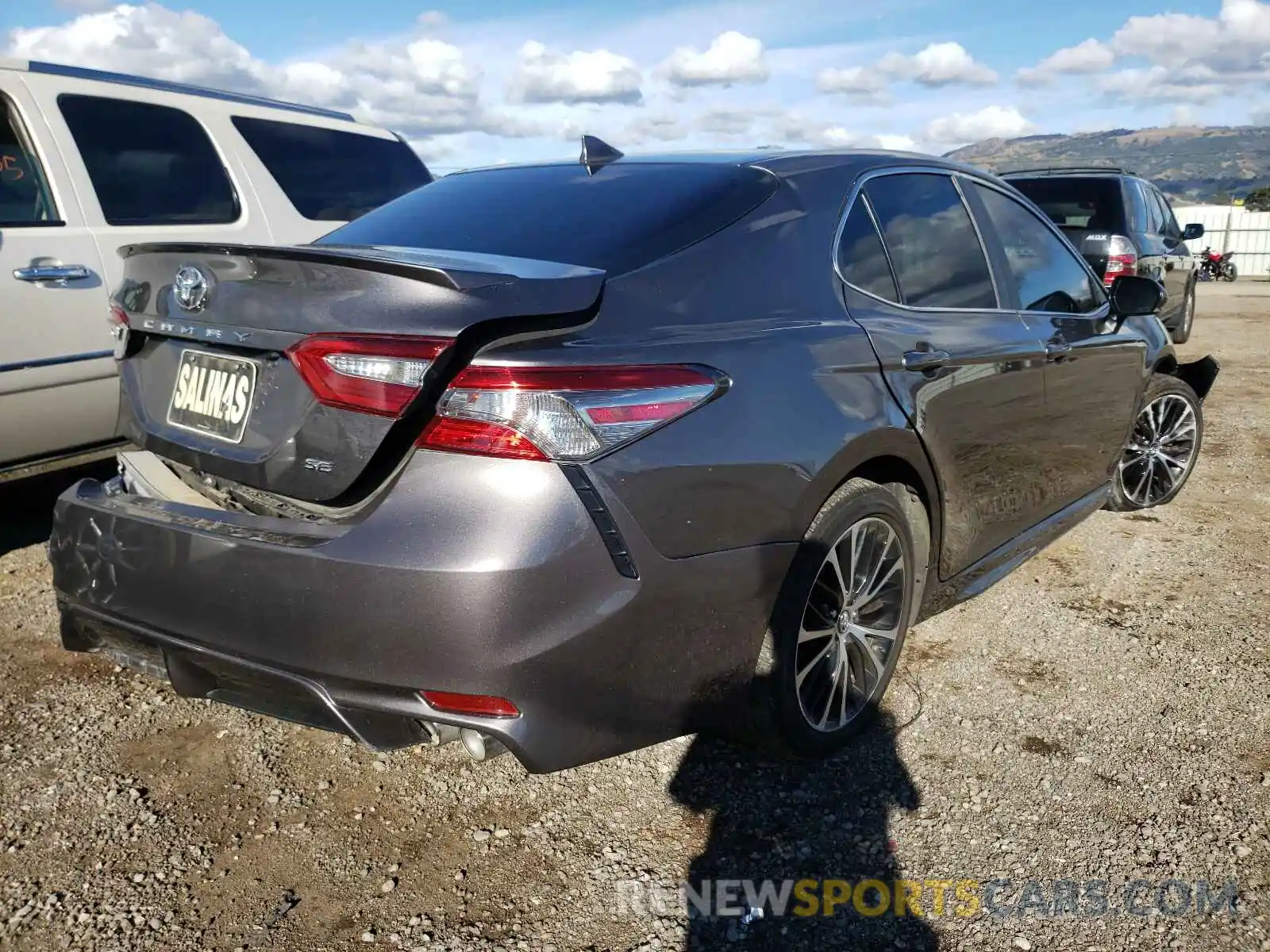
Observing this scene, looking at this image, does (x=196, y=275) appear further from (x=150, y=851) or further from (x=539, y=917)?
(x=539, y=917)

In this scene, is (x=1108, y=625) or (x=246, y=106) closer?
(x=1108, y=625)

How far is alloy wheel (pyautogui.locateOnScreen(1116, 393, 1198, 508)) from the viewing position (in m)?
4.80

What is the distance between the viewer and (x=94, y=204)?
14.1ft

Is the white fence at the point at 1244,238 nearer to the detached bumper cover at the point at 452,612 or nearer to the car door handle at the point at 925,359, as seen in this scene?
the car door handle at the point at 925,359

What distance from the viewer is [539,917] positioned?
83.8 inches

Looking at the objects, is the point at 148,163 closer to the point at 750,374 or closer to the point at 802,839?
the point at 750,374

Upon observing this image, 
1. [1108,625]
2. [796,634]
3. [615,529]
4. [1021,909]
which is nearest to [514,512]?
[615,529]

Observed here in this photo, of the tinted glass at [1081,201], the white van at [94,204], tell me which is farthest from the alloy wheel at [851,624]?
the tinted glass at [1081,201]

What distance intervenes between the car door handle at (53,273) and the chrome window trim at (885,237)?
3134 millimetres

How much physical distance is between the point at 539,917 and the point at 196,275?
5.25 ft

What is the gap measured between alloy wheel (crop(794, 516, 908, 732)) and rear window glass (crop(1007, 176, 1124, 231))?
7219mm

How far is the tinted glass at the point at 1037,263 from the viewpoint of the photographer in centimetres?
354

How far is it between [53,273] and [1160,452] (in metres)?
5.00

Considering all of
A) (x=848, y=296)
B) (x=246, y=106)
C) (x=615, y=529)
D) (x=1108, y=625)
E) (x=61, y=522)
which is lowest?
(x=1108, y=625)
